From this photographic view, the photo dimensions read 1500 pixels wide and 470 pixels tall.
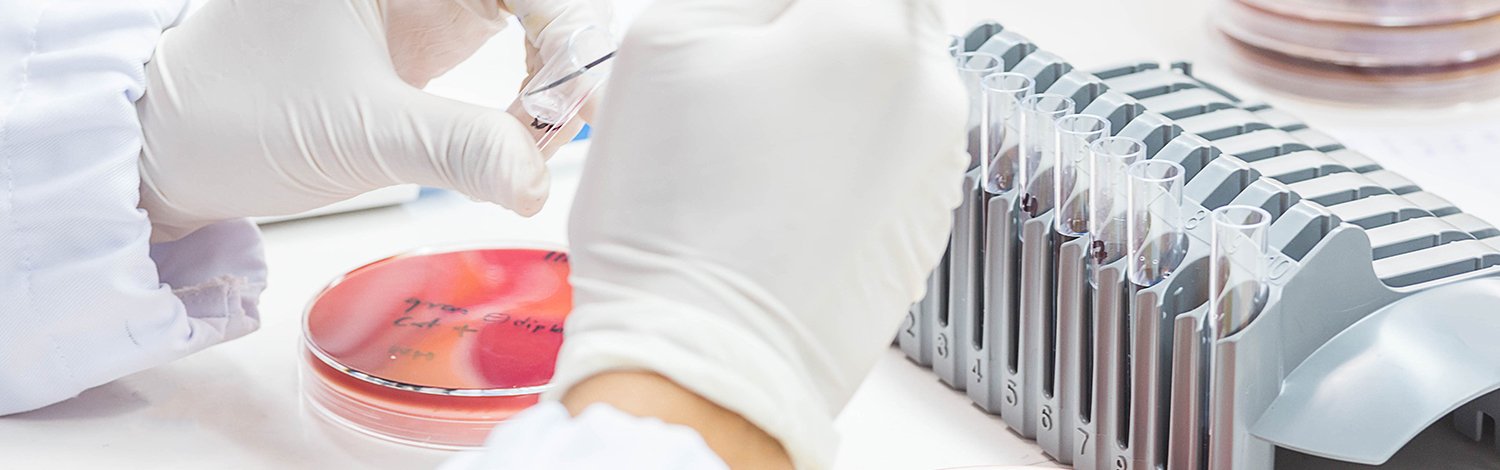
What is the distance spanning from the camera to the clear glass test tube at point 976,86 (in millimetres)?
819

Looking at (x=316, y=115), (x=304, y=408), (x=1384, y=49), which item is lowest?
(x=304, y=408)

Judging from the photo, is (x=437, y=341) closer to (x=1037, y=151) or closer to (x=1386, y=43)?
(x=1037, y=151)

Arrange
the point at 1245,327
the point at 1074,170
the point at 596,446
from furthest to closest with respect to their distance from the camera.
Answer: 1. the point at 1074,170
2. the point at 1245,327
3. the point at 596,446

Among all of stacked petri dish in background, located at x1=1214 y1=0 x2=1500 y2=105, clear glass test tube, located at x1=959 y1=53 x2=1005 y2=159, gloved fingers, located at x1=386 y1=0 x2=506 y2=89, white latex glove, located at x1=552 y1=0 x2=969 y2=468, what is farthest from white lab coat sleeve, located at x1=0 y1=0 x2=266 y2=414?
stacked petri dish in background, located at x1=1214 y1=0 x2=1500 y2=105

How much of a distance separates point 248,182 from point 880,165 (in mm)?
398

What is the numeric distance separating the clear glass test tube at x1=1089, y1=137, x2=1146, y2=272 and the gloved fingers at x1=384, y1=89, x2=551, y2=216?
279 millimetres

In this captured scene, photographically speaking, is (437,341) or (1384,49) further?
(1384,49)

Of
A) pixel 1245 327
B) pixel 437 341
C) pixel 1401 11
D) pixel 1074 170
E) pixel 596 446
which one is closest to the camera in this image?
pixel 596 446

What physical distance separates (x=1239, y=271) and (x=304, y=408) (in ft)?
1.77

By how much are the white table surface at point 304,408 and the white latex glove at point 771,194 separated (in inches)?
10.7

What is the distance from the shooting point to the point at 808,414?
1.82ft

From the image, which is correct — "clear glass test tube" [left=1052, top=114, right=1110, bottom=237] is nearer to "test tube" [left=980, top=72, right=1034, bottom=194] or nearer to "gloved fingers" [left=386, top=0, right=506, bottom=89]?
"test tube" [left=980, top=72, right=1034, bottom=194]

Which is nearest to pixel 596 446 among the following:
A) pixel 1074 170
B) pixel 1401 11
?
pixel 1074 170

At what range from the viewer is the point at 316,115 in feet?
2.43
